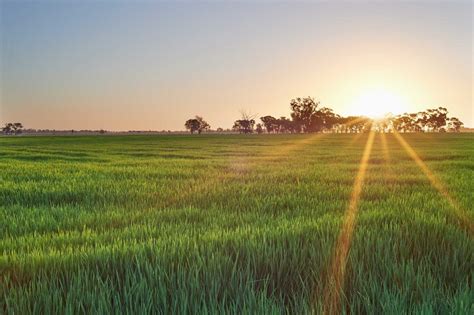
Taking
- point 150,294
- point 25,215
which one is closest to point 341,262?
point 150,294

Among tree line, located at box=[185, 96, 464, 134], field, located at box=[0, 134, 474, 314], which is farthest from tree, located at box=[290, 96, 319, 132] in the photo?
field, located at box=[0, 134, 474, 314]

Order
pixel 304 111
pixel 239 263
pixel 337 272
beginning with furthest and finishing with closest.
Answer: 1. pixel 304 111
2. pixel 239 263
3. pixel 337 272

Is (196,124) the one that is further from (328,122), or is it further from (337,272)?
(337,272)

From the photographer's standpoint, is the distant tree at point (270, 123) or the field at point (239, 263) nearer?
the field at point (239, 263)

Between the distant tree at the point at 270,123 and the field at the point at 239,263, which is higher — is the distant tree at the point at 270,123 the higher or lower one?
the higher one

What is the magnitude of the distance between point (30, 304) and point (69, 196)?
532cm

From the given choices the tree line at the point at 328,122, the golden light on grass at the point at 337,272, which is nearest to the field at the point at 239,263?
the golden light on grass at the point at 337,272

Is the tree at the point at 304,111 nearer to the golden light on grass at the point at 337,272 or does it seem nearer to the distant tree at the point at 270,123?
the distant tree at the point at 270,123

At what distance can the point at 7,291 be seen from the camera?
2.42 meters

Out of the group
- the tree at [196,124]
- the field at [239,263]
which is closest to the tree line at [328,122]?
the tree at [196,124]

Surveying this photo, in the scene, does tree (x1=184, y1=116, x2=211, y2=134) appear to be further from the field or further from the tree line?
the field

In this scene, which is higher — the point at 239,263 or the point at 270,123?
the point at 270,123

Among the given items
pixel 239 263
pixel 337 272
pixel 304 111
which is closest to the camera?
pixel 337 272

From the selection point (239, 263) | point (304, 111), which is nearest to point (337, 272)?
point (239, 263)
